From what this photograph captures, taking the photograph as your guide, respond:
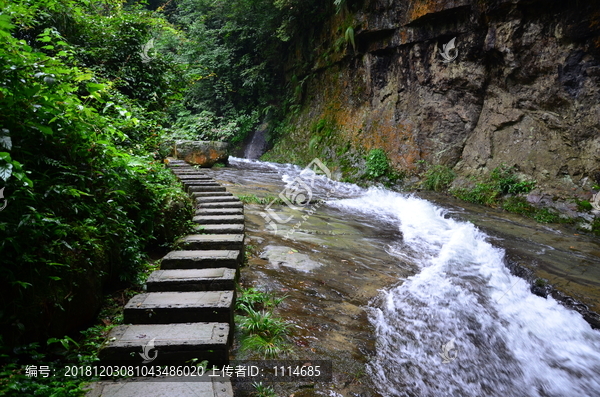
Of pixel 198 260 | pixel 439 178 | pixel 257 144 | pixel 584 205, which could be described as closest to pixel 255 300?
pixel 198 260

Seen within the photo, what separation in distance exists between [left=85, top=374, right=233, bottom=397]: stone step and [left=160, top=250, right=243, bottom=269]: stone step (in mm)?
1221

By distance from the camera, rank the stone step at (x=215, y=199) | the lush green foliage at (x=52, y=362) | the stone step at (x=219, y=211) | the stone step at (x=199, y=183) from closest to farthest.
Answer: the lush green foliage at (x=52, y=362), the stone step at (x=219, y=211), the stone step at (x=215, y=199), the stone step at (x=199, y=183)

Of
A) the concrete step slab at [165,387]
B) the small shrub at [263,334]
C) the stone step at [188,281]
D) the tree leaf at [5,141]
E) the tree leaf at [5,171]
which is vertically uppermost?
the tree leaf at [5,141]

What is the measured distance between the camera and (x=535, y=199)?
8.34 meters

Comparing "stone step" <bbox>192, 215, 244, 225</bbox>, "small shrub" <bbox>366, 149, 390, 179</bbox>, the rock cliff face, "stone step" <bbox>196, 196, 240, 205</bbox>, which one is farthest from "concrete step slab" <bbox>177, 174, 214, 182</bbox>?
the rock cliff face

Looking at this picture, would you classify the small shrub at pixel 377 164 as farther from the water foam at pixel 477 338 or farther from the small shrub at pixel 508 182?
the water foam at pixel 477 338

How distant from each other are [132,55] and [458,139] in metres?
9.25

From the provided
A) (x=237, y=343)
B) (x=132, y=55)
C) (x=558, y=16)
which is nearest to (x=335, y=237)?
(x=237, y=343)

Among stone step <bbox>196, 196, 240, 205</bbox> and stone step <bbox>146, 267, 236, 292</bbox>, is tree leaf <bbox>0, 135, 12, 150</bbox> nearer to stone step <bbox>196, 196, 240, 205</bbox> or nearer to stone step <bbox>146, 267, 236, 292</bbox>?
stone step <bbox>146, 267, 236, 292</bbox>

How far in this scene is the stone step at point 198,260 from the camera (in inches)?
123

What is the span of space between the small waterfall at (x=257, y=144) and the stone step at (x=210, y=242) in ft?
52.3

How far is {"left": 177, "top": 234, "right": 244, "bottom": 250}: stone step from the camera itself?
347 cm

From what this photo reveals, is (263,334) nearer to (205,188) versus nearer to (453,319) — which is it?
(453,319)

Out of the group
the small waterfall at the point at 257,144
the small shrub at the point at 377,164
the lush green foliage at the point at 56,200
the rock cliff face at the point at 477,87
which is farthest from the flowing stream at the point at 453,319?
the small waterfall at the point at 257,144
